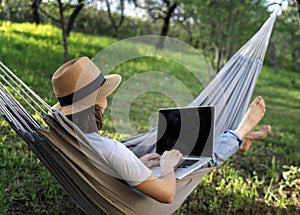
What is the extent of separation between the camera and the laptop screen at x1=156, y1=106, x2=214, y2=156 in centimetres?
191

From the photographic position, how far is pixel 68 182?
156 cm

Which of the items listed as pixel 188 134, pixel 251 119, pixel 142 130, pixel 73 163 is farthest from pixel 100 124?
pixel 142 130

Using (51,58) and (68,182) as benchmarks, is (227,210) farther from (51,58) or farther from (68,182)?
(51,58)

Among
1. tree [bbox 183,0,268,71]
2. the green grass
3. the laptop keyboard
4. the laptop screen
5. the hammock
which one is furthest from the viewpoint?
tree [bbox 183,0,268,71]

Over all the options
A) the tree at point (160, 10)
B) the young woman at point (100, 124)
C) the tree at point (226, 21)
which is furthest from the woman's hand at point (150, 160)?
the tree at point (160, 10)

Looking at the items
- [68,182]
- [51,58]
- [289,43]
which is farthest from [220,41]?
[289,43]

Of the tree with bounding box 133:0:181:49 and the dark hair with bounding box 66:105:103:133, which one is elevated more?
the dark hair with bounding box 66:105:103:133

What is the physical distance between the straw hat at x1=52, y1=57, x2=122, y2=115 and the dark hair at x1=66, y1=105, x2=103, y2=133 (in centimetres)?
2

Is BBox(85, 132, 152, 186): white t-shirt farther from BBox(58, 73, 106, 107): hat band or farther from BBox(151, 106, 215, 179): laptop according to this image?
BBox(151, 106, 215, 179): laptop

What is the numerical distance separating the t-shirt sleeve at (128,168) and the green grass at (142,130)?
→ 2.80 feet

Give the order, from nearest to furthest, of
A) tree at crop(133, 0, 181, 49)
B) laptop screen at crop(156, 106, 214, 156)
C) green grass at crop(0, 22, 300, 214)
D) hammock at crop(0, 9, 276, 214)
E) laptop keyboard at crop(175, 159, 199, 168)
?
1. hammock at crop(0, 9, 276, 214)
2. laptop keyboard at crop(175, 159, 199, 168)
3. laptop screen at crop(156, 106, 214, 156)
4. green grass at crop(0, 22, 300, 214)
5. tree at crop(133, 0, 181, 49)

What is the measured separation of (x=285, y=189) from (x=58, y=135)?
1749 millimetres

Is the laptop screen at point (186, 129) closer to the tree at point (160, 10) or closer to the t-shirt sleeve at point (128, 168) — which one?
the t-shirt sleeve at point (128, 168)

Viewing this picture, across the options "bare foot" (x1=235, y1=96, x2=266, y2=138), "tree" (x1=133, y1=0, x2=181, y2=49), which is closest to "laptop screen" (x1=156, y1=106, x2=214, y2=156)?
"bare foot" (x1=235, y1=96, x2=266, y2=138)
